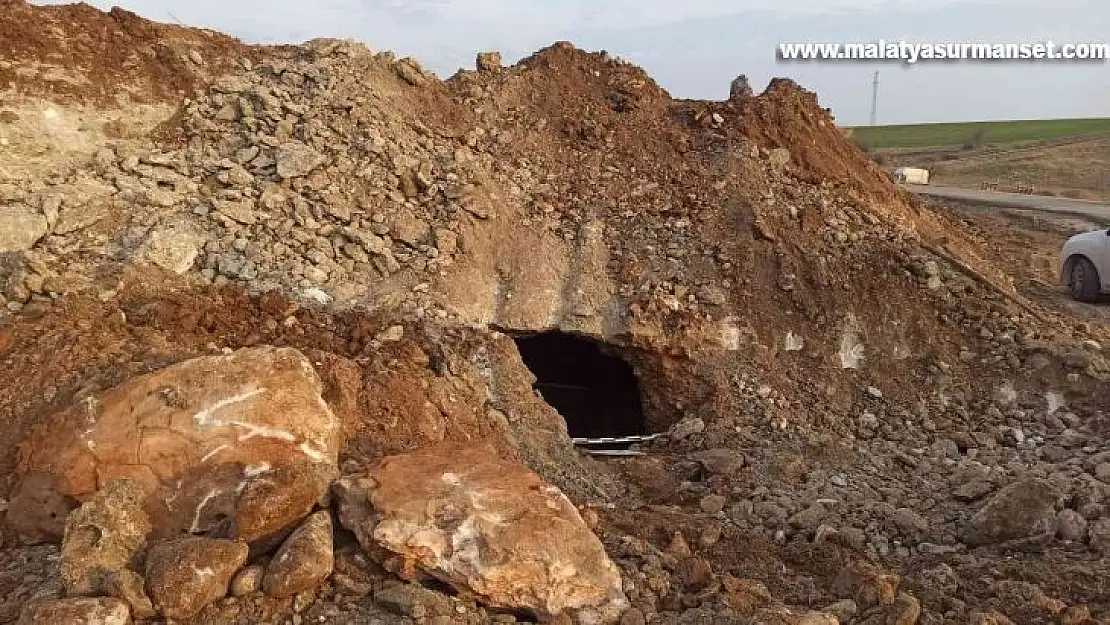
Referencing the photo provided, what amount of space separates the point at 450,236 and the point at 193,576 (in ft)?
14.7

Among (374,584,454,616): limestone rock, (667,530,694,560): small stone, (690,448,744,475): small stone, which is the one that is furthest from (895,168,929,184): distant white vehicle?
(374,584,454,616): limestone rock

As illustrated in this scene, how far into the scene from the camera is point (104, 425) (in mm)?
4445

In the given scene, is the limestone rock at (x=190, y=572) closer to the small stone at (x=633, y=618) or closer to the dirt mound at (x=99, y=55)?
the small stone at (x=633, y=618)

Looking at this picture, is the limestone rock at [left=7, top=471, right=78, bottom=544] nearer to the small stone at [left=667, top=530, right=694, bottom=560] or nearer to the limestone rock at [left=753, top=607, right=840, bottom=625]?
the small stone at [left=667, top=530, right=694, bottom=560]

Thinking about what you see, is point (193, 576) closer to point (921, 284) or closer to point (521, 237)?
point (521, 237)

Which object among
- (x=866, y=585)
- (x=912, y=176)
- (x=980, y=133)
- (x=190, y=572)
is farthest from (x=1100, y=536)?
(x=980, y=133)

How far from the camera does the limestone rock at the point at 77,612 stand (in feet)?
10.8

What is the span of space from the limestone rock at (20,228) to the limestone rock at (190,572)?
→ 382cm

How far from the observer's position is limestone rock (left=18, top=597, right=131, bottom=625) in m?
3.30

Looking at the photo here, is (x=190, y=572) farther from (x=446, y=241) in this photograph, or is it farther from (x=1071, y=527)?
(x=1071, y=527)

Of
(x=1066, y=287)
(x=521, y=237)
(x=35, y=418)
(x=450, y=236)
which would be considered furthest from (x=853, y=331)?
(x=35, y=418)

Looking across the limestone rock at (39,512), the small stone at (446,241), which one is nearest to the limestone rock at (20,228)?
the limestone rock at (39,512)

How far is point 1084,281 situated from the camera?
36.7 ft

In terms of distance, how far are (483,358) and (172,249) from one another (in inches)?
105
